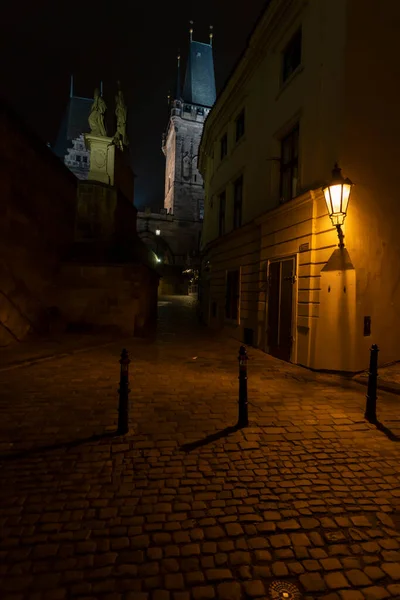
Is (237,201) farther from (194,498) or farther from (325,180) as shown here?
(194,498)

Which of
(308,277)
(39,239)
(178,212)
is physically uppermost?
(178,212)

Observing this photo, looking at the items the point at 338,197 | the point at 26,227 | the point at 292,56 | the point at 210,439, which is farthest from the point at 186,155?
the point at 210,439

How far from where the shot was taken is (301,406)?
5562 millimetres

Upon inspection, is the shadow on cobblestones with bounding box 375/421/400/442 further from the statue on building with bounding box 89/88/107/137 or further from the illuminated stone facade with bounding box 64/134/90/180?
the illuminated stone facade with bounding box 64/134/90/180

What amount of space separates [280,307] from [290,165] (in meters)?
4.50

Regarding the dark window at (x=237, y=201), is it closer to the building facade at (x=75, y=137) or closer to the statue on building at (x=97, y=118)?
the statue on building at (x=97, y=118)

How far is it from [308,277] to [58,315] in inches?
346

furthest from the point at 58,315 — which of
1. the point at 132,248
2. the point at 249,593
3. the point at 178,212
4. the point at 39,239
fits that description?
the point at 178,212

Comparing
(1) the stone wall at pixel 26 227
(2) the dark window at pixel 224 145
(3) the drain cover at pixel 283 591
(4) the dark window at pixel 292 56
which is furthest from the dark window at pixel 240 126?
(3) the drain cover at pixel 283 591

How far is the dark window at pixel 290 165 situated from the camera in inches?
387

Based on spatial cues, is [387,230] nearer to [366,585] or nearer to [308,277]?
[308,277]

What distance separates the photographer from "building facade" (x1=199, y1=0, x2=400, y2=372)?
771 cm

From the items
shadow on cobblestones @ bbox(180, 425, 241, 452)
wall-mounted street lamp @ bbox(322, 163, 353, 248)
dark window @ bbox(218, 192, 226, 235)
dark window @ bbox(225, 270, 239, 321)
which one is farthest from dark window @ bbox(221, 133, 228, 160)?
shadow on cobblestones @ bbox(180, 425, 241, 452)

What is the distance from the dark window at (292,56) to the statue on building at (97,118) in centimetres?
996
